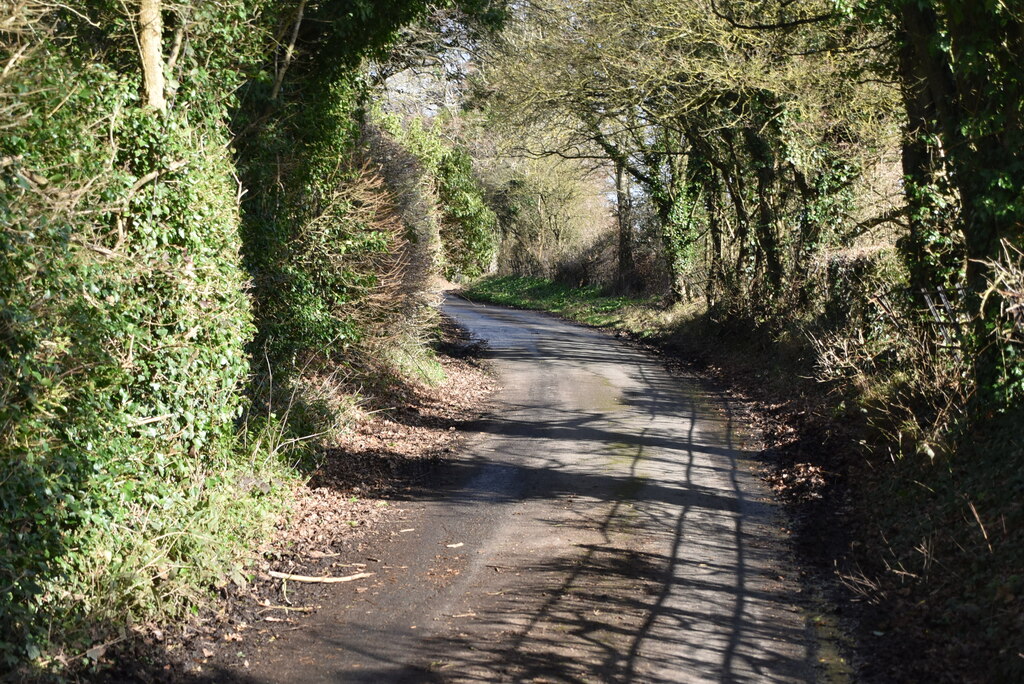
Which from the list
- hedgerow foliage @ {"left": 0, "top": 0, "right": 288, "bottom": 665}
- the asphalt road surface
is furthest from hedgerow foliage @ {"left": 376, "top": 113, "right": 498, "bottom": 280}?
hedgerow foliage @ {"left": 0, "top": 0, "right": 288, "bottom": 665}

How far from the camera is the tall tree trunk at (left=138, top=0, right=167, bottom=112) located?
843cm

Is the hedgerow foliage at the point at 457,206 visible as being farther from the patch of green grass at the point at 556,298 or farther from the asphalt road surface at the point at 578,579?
the asphalt road surface at the point at 578,579

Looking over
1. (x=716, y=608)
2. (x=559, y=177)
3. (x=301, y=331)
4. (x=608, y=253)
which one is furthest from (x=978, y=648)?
(x=559, y=177)

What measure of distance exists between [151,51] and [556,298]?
34.3 m

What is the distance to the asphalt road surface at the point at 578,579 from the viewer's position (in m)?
6.16

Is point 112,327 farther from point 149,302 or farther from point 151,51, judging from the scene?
point 151,51

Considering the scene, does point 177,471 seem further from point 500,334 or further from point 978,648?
point 500,334

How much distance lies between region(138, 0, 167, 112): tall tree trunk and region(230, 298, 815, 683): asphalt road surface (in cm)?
491

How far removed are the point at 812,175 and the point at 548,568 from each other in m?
13.7

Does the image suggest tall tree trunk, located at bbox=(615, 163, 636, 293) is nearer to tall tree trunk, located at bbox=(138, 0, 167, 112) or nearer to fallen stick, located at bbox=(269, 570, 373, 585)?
tall tree trunk, located at bbox=(138, 0, 167, 112)

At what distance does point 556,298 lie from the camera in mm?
42344

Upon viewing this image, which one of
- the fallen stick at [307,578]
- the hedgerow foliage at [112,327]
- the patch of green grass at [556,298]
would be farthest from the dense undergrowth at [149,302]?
the patch of green grass at [556,298]

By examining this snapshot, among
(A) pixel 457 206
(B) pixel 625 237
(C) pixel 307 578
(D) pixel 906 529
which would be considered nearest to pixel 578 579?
(C) pixel 307 578

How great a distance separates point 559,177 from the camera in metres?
45.2
